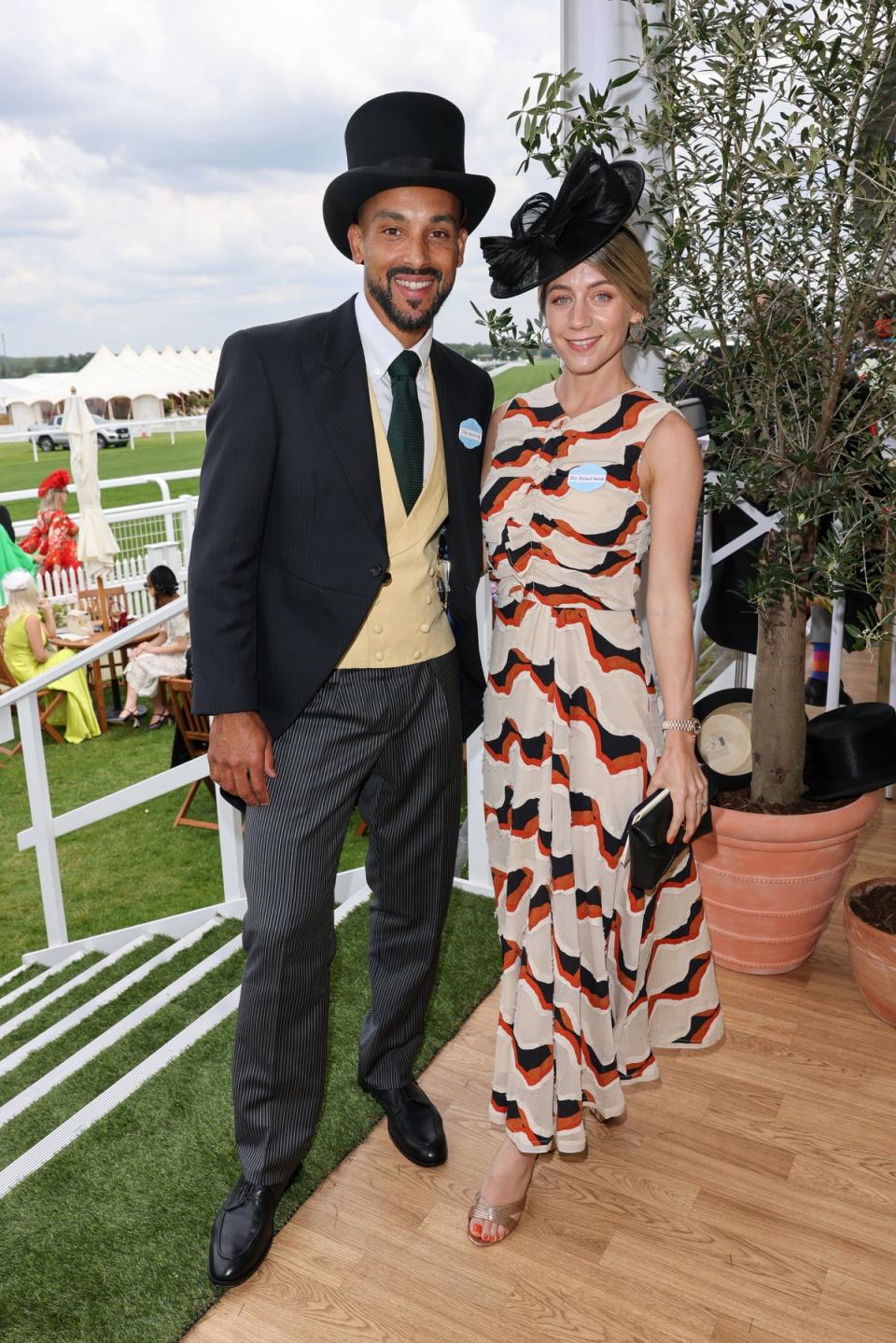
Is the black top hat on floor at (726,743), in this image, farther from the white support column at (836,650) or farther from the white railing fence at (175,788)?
the white support column at (836,650)

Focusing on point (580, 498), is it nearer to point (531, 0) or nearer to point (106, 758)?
point (531, 0)

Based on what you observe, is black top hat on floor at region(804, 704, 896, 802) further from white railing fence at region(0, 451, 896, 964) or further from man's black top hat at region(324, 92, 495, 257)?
man's black top hat at region(324, 92, 495, 257)

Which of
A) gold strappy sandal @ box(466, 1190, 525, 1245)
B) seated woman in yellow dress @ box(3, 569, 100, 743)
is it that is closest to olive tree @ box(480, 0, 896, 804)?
gold strappy sandal @ box(466, 1190, 525, 1245)

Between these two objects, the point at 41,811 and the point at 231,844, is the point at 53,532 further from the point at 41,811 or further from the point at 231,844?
the point at 231,844

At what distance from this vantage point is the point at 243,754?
155 cm

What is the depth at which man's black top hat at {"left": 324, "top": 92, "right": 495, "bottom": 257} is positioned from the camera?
1.50 meters

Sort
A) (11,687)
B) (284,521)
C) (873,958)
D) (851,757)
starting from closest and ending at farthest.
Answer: (284,521)
(873,958)
(851,757)
(11,687)

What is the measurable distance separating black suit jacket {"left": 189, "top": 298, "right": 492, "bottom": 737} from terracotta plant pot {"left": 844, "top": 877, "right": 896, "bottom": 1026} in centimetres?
143

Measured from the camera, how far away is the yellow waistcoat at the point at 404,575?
158 centimetres

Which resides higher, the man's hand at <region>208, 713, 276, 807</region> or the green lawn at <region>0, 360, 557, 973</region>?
the man's hand at <region>208, 713, 276, 807</region>

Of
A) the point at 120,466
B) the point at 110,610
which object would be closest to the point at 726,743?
the point at 110,610

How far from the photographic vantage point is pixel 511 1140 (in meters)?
1.74

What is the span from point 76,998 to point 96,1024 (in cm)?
60

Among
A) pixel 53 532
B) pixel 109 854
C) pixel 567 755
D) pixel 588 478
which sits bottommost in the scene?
pixel 109 854
